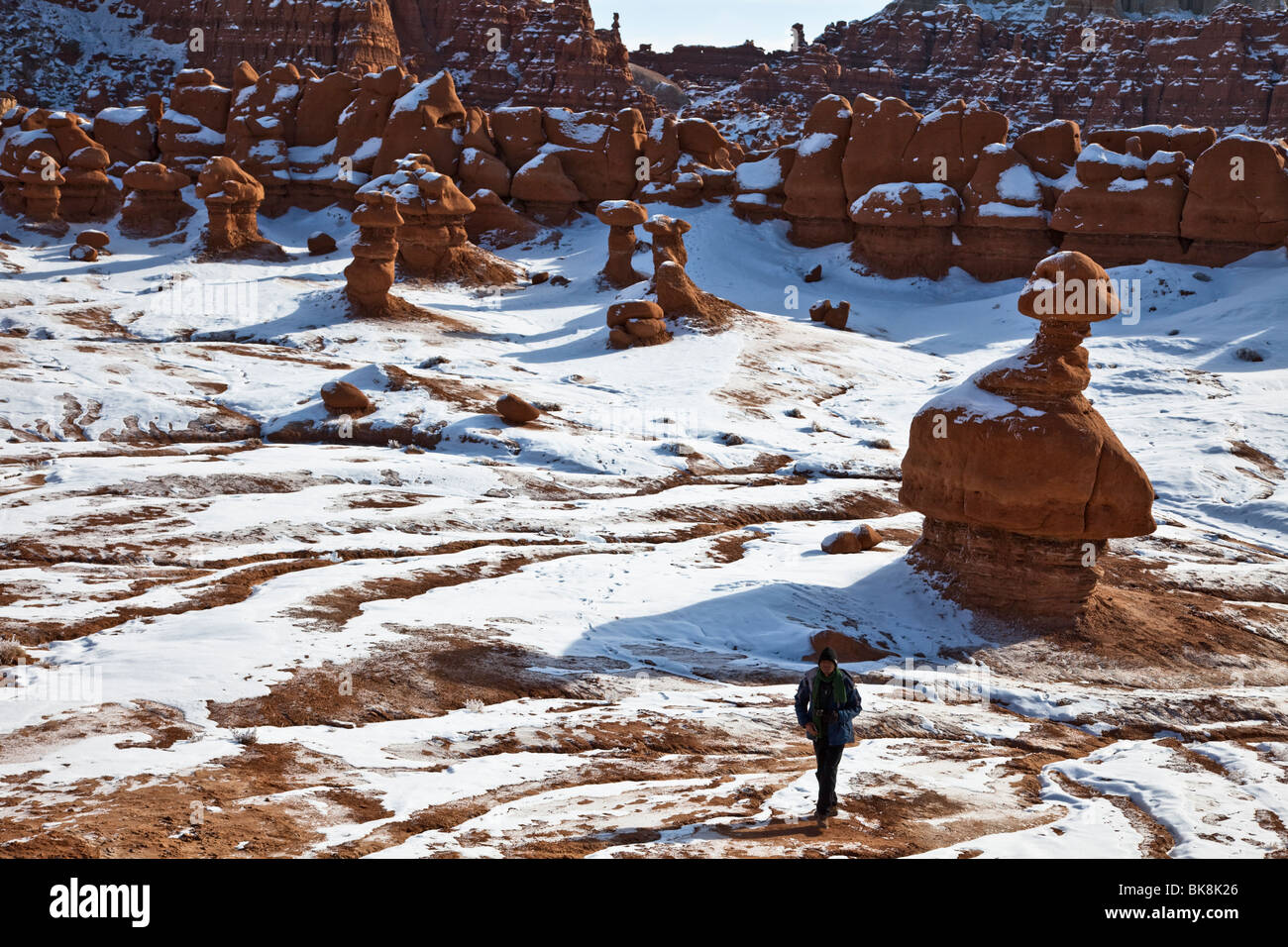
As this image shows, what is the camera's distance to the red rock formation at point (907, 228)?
34438 mm

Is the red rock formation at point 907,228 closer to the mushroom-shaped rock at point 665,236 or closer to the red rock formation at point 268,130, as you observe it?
the mushroom-shaped rock at point 665,236

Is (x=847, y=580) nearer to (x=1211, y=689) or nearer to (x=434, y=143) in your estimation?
(x=1211, y=689)

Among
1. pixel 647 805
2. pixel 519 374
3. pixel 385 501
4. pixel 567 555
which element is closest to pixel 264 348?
pixel 519 374

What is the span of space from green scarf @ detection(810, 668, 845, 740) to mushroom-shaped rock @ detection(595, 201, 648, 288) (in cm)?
2439

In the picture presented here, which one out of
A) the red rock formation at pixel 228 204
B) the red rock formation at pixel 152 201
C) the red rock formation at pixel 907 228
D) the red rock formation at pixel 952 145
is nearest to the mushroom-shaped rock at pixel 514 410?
the red rock formation at pixel 228 204

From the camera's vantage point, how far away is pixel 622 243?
108ft

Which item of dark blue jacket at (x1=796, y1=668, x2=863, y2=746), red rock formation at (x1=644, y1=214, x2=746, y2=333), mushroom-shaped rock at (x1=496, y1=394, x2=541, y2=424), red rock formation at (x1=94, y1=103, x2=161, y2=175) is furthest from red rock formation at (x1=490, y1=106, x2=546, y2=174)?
dark blue jacket at (x1=796, y1=668, x2=863, y2=746)

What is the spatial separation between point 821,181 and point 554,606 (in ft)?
87.4

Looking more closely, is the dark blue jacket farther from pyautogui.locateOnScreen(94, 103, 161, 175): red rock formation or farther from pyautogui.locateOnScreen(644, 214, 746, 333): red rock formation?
pyautogui.locateOnScreen(94, 103, 161, 175): red rock formation

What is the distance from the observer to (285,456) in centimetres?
1827

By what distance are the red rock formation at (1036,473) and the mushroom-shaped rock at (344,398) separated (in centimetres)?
1008

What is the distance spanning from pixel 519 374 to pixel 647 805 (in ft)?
56.4

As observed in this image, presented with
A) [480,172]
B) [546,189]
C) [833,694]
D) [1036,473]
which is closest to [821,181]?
A: [546,189]

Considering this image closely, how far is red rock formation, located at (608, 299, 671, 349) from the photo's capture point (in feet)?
91.1
